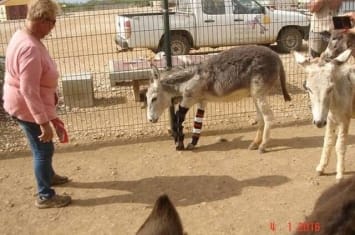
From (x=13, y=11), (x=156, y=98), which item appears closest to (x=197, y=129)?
(x=156, y=98)

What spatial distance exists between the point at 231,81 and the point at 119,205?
2281 mm

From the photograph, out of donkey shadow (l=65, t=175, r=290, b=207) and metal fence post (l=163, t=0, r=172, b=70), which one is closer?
donkey shadow (l=65, t=175, r=290, b=207)

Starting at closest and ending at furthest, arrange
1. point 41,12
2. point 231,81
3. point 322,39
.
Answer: point 41,12
point 231,81
point 322,39

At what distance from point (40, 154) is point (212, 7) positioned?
927cm

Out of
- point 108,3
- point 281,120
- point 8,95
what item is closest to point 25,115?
point 8,95

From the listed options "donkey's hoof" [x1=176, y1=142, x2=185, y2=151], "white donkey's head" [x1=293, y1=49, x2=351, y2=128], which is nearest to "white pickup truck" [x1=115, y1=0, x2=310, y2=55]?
"donkey's hoof" [x1=176, y1=142, x2=185, y2=151]

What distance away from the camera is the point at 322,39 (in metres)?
6.79

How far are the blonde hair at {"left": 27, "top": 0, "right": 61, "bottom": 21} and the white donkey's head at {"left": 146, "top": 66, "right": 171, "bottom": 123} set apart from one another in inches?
98.3

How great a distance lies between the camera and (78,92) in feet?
27.1

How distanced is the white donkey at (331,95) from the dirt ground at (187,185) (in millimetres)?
431

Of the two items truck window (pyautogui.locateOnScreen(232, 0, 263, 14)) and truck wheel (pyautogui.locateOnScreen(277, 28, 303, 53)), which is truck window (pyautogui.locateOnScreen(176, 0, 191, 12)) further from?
truck wheel (pyautogui.locateOnScreen(277, 28, 303, 53))

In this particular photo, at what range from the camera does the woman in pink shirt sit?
3.84 m

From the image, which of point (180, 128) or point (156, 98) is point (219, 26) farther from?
point (180, 128)

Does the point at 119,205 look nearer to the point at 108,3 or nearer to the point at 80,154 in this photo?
the point at 80,154
